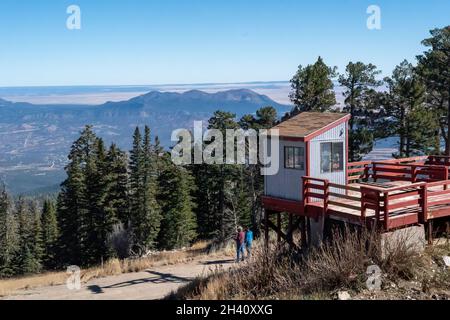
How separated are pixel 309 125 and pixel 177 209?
38233 mm

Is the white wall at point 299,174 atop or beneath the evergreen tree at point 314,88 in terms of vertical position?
beneath

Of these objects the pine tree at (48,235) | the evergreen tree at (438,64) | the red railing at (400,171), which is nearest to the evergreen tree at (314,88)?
the evergreen tree at (438,64)

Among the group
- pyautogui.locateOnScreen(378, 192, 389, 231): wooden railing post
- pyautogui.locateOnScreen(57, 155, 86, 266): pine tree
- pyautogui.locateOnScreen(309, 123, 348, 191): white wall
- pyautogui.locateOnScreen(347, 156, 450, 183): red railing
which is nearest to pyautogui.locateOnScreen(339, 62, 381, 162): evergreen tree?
pyautogui.locateOnScreen(347, 156, 450, 183): red railing

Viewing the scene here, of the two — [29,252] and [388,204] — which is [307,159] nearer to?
[388,204]

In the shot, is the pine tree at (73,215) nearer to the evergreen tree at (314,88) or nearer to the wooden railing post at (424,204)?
the evergreen tree at (314,88)

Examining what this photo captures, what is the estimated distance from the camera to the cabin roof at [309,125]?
1610cm

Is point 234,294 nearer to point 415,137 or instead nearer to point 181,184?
point 415,137

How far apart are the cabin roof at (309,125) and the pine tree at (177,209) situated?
117 ft

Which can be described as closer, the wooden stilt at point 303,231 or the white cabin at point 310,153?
the white cabin at point 310,153

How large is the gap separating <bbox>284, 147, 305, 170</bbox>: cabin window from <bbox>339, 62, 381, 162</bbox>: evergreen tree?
1984 cm

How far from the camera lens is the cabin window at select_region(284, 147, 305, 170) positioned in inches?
635

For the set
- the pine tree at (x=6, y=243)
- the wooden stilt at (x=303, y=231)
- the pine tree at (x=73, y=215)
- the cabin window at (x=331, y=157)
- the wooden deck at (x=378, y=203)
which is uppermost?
the cabin window at (x=331, y=157)

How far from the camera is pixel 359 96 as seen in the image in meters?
36.6

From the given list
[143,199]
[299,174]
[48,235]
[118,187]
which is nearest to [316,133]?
[299,174]
